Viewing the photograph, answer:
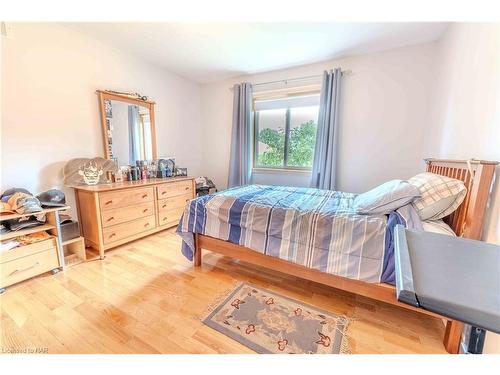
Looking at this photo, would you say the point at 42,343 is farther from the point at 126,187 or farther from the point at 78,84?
the point at 78,84

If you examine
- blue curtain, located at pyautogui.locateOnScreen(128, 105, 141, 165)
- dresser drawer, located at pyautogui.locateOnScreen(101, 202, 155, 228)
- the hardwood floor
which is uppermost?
Answer: blue curtain, located at pyautogui.locateOnScreen(128, 105, 141, 165)

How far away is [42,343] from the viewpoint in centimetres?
121

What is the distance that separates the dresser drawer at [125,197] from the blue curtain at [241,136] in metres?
1.44

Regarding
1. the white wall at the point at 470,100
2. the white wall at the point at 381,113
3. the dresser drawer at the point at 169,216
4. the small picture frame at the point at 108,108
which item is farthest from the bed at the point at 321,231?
the small picture frame at the point at 108,108

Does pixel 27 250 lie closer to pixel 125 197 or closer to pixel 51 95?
pixel 125 197

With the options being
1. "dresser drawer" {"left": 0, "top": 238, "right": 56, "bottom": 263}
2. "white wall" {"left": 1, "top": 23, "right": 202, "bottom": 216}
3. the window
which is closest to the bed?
"dresser drawer" {"left": 0, "top": 238, "right": 56, "bottom": 263}

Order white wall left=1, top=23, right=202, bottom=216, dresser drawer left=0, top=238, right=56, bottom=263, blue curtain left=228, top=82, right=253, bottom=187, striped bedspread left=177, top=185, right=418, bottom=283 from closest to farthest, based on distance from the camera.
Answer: striped bedspread left=177, top=185, right=418, bottom=283 → dresser drawer left=0, top=238, right=56, bottom=263 → white wall left=1, top=23, right=202, bottom=216 → blue curtain left=228, top=82, right=253, bottom=187

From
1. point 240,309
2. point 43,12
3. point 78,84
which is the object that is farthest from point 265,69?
point 240,309

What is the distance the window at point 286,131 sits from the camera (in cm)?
317

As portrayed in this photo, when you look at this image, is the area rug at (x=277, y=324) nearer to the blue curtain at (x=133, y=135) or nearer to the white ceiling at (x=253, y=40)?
the blue curtain at (x=133, y=135)

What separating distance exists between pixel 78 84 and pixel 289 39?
237cm

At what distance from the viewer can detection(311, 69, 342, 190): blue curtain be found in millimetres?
2781

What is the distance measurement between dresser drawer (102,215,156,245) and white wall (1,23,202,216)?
0.66 m

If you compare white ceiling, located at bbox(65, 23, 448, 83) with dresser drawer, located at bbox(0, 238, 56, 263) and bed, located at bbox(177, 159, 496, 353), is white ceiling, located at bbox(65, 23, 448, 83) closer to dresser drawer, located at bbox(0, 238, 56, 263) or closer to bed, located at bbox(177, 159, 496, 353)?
bed, located at bbox(177, 159, 496, 353)
